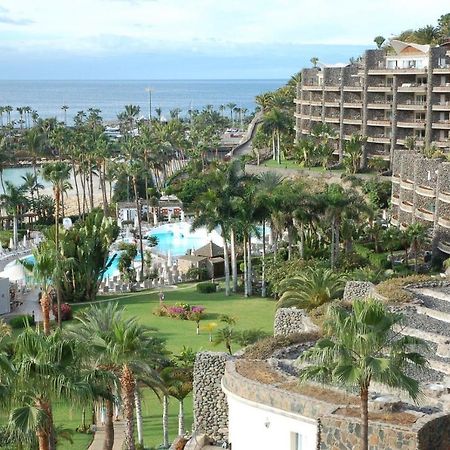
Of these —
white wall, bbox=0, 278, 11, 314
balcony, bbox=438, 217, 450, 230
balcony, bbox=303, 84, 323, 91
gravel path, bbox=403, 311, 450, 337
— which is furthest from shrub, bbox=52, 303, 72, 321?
balcony, bbox=303, 84, 323, 91

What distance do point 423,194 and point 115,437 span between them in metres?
34.6

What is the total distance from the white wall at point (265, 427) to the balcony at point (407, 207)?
39874mm

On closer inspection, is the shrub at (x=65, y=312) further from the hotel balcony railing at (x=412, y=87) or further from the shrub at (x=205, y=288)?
the hotel balcony railing at (x=412, y=87)

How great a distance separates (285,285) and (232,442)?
19292 mm

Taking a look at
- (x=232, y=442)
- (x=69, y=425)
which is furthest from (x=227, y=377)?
(x=69, y=425)

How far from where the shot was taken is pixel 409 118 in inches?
3191

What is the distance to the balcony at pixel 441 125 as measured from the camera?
7705 centimetres

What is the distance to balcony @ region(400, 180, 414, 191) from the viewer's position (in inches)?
2375

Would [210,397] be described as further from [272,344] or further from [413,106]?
[413,106]

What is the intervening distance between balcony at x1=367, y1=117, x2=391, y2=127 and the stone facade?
58.1ft

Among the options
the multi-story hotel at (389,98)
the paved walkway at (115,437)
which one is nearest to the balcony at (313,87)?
the multi-story hotel at (389,98)

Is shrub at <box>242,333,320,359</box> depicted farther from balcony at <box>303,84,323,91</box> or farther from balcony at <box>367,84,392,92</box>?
balcony at <box>303,84,323,91</box>

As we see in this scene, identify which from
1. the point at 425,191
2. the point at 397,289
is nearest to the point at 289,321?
the point at 397,289

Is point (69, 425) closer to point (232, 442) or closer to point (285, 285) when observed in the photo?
point (232, 442)
